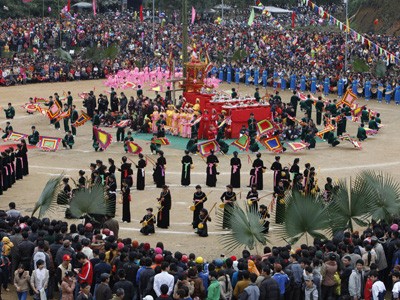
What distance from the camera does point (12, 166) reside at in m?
30.6

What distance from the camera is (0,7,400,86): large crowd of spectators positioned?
53062mm

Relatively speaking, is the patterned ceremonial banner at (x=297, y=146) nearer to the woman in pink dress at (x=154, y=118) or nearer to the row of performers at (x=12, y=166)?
the woman in pink dress at (x=154, y=118)

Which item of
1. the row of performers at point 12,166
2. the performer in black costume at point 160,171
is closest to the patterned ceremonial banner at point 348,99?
the performer in black costume at point 160,171

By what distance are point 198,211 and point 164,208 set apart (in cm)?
85

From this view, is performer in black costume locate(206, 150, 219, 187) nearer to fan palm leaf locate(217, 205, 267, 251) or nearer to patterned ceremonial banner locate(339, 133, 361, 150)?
patterned ceremonial banner locate(339, 133, 361, 150)

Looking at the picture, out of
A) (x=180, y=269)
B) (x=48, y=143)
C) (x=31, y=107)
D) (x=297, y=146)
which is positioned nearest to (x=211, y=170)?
(x=297, y=146)

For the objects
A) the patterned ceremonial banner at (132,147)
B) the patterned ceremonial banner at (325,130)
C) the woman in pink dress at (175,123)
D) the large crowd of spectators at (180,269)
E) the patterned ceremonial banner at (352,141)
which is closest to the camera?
the large crowd of spectators at (180,269)

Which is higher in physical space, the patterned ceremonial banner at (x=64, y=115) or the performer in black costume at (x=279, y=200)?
the performer in black costume at (x=279, y=200)

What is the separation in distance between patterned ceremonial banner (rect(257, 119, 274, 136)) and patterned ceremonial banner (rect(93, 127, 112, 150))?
5.00 m

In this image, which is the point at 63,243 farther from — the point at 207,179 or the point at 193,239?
the point at 207,179

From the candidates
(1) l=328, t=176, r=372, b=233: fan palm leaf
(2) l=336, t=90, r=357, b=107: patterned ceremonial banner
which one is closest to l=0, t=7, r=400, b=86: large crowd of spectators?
(2) l=336, t=90, r=357, b=107: patterned ceremonial banner

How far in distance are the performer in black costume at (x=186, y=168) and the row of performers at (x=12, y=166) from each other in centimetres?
495

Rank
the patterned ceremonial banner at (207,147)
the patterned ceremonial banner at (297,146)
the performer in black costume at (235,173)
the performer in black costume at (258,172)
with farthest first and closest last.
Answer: the patterned ceremonial banner at (297,146) → the patterned ceremonial banner at (207,147) → the performer in black costume at (235,173) → the performer in black costume at (258,172)

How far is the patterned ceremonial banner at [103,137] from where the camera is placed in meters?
34.8
